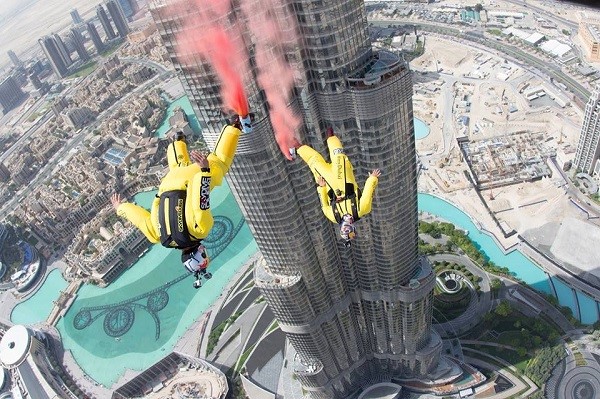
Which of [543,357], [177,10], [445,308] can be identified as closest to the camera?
[177,10]

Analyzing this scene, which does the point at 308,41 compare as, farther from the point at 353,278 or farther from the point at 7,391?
the point at 7,391

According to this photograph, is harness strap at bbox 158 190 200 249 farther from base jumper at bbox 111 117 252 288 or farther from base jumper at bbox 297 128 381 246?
base jumper at bbox 297 128 381 246

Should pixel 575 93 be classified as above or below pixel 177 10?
below

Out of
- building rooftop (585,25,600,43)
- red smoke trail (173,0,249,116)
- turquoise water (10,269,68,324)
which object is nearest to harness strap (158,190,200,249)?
red smoke trail (173,0,249,116)

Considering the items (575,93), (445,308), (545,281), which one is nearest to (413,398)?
(445,308)

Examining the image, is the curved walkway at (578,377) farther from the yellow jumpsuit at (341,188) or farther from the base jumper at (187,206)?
the base jumper at (187,206)

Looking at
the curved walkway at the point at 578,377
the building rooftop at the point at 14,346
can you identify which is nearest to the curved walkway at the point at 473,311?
the curved walkway at the point at 578,377

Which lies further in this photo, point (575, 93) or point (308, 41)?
point (575, 93)

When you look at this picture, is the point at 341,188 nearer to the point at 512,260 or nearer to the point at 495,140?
the point at 512,260
